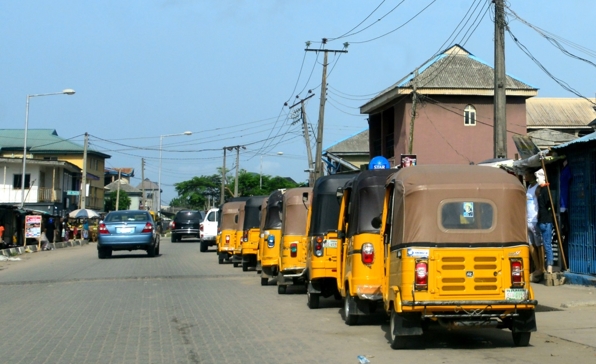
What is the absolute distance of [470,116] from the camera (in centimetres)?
3800

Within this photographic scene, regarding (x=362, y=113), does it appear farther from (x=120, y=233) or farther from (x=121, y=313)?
(x=121, y=313)

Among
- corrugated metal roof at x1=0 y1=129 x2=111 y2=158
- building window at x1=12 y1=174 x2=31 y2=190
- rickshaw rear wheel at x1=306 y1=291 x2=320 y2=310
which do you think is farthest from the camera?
corrugated metal roof at x1=0 y1=129 x2=111 y2=158

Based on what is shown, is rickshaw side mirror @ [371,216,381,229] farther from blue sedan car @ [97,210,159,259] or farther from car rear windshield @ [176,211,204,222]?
car rear windshield @ [176,211,204,222]

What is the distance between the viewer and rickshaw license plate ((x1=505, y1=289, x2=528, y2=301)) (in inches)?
344

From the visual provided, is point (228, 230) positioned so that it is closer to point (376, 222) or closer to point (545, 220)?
point (545, 220)

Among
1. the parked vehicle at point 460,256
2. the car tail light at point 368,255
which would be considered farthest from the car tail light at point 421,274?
the car tail light at point 368,255

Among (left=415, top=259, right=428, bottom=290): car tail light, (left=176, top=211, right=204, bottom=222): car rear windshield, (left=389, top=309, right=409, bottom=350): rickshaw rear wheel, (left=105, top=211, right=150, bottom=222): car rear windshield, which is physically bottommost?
(left=389, top=309, right=409, bottom=350): rickshaw rear wheel

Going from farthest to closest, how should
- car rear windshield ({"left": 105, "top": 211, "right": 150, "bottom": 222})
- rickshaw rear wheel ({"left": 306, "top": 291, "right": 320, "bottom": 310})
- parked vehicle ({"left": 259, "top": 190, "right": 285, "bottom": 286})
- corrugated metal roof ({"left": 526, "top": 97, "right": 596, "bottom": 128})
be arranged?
corrugated metal roof ({"left": 526, "top": 97, "right": 596, "bottom": 128})
car rear windshield ({"left": 105, "top": 211, "right": 150, "bottom": 222})
parked vehicle ({"left": 259, "top": 190, "right": 285, "bottom": 286})
rickshaw rear wheel ({"left": 306, "top": 291, "right": 320, "bottom": 310})

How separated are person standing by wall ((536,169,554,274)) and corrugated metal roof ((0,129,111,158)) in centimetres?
7280

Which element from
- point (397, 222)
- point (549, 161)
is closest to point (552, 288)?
point (549, 161)

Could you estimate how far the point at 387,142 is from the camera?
41.2m

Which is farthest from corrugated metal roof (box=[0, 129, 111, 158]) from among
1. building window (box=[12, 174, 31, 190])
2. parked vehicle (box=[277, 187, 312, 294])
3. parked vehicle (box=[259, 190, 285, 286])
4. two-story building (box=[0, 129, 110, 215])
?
parked vehicle (box=[277, 187, 312, 294])

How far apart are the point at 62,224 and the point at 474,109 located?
30983mm

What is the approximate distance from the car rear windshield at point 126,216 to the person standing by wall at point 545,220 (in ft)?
55.3
